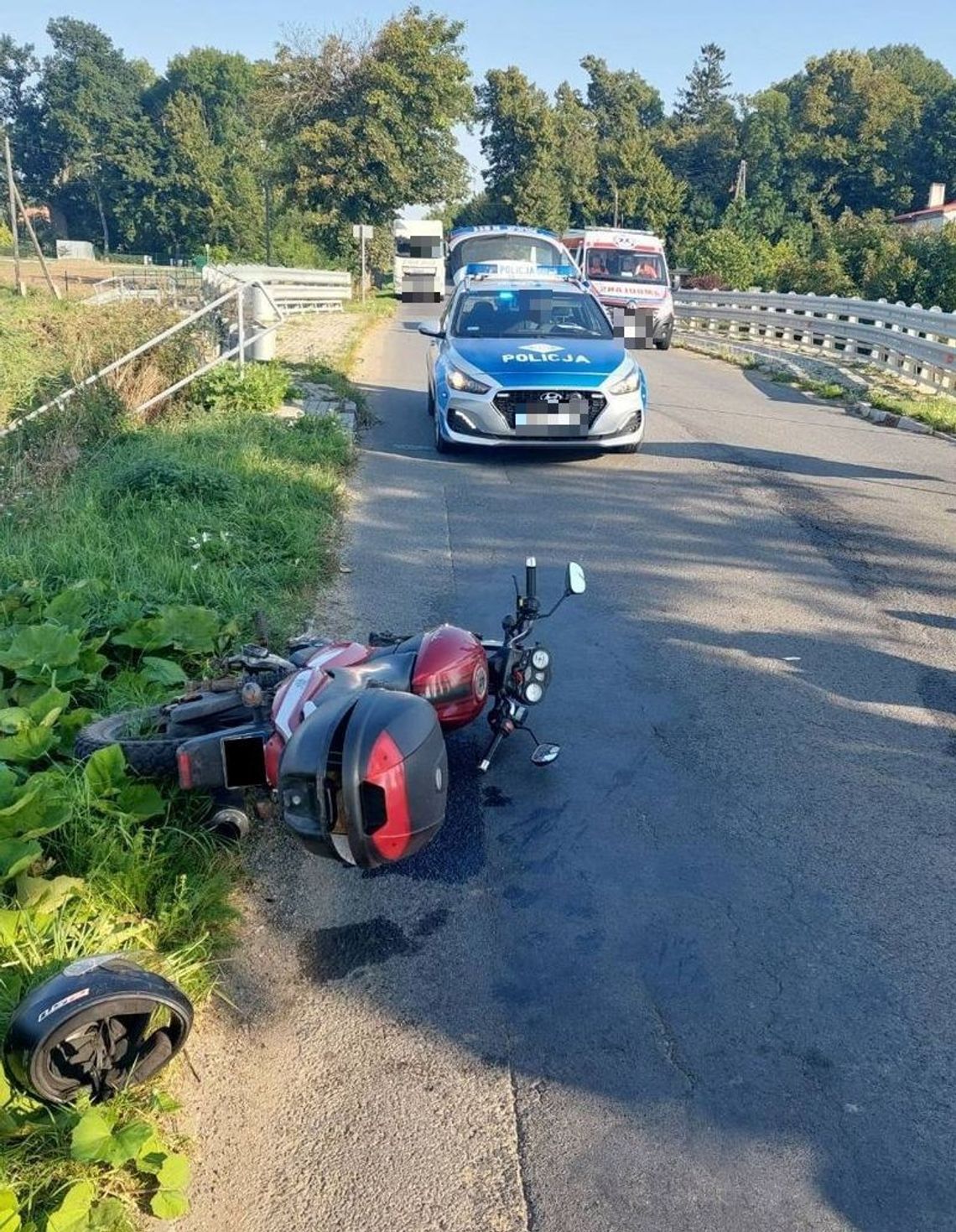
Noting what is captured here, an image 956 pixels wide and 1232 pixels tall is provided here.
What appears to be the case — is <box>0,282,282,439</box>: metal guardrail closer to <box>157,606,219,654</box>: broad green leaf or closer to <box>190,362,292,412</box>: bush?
<box>190,362,292,412</box>: bush

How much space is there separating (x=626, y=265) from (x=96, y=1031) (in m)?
21.8

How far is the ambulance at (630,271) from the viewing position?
21422 mm

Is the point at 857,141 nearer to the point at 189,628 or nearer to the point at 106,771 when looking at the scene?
the point at 189,628

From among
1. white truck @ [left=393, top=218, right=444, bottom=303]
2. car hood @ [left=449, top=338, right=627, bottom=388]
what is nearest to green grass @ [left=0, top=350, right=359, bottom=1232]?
car hood @ [left=449, top=338, right=627, bottom=388]

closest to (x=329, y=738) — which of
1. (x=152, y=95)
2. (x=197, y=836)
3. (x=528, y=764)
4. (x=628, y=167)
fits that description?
(x=197, y=836)

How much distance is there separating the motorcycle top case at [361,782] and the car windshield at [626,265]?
20.6 meters

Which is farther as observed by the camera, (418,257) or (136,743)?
(418,257)

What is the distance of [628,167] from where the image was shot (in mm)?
66000

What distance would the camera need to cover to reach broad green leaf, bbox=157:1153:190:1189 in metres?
2.40

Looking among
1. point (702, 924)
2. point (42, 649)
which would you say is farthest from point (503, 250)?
point (702, 924)

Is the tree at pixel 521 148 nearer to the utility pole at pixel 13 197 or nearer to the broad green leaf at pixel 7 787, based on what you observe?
the utility pole at pixel 13 197

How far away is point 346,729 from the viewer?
2.81 meters

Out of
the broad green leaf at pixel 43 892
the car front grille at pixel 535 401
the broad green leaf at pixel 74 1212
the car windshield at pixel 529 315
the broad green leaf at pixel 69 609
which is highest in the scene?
the car windshield at pixel 529 315

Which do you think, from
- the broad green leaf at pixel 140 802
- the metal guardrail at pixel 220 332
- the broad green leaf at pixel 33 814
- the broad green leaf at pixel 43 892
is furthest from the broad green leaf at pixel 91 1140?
the metal guardrail at pixel 220 332
